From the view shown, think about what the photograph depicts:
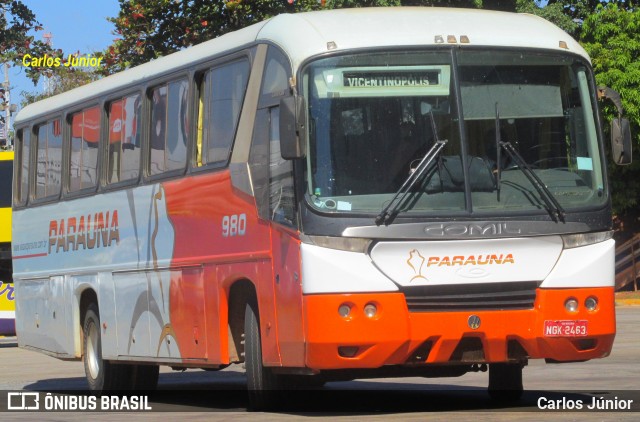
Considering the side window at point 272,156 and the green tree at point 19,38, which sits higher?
the green tree at point 19,38

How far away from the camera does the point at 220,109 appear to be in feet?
44.8

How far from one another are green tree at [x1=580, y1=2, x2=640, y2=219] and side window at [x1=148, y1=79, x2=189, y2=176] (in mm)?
28565

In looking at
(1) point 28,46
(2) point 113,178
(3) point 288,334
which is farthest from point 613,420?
(1) point 28,46

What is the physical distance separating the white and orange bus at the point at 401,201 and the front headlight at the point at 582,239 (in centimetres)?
2

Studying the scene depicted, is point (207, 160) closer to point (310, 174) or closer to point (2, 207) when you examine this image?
point (310, 174)

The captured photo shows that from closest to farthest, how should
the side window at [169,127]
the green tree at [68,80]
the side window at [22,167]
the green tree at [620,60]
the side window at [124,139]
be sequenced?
the side window at [169,127]
the side window at [124,139]
the side window at [22,167]
the green tree at [620,60]
the green tree at [68,80]

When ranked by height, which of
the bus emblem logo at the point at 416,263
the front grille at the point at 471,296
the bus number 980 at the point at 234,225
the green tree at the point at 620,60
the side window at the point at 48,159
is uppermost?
the green tree at the point at 620,60

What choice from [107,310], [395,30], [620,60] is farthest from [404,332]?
[620,60]

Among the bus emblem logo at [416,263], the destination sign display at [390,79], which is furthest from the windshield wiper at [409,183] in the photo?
the destination sign display at [390,79]

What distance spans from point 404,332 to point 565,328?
132 cm

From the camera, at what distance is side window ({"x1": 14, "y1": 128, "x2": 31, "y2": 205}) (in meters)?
19.4

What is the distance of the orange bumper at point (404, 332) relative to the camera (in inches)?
454

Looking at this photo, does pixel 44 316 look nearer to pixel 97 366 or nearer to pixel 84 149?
pixel 97 366

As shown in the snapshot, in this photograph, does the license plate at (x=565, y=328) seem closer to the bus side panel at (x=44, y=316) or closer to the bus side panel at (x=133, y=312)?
the bus side panel at (x=133, y=312)
